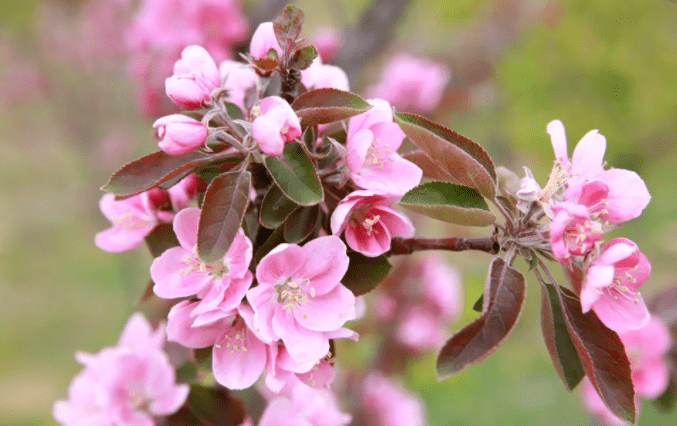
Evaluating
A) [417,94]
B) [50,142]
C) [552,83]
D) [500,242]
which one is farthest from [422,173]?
[50,142]

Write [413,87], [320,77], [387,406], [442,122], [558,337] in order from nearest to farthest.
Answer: [558,337] < [320,77] < [387,406] < [413,87] < [442,122]

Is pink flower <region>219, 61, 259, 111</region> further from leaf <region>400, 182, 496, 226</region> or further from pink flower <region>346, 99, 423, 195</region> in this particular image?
leaf <region>400, 182, 496, 226</region>

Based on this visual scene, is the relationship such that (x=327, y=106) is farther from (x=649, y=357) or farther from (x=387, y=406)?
(x=387, y=406)

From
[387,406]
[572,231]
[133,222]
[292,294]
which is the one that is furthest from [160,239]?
[387,406]

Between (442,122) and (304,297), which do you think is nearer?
(304,297)

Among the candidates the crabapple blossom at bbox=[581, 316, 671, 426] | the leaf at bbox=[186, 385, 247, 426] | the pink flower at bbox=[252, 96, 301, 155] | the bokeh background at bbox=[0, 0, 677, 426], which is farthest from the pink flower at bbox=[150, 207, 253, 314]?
the bokeh background at bbox=[0, 0, 677, 426]
